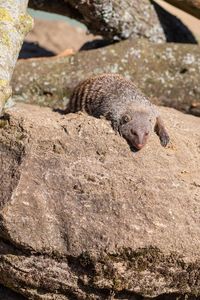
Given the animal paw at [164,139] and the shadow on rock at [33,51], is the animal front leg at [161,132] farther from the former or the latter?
the shadow on rock at [33,51]

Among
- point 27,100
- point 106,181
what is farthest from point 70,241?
point 27,100

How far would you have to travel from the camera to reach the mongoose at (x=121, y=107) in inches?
179

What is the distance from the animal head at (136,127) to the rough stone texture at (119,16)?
8.16 ft

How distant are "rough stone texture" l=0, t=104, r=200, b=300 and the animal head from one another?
0.31 ft

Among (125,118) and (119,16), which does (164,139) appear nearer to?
(125,118)

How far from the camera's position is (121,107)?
493 centimetres

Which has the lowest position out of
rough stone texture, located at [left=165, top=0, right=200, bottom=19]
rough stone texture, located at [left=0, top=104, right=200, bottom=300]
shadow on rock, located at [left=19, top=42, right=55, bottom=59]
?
shadow on rock, located at [left=19, top=42, right=55, bottom=59]

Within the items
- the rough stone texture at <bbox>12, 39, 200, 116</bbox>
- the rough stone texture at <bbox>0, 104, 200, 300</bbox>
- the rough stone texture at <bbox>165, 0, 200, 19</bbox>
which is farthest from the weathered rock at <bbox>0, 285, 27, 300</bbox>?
the rough stone texture at <bbox>165, 0, 200, 19</bbox>

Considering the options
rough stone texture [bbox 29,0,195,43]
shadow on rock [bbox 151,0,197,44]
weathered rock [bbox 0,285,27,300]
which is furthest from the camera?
shadow on rock [bbox 151,0,197,44]

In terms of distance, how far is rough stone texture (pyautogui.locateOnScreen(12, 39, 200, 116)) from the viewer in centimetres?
681

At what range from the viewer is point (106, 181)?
4.16 meters

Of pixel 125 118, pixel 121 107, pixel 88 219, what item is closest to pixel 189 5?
pixel 121 107

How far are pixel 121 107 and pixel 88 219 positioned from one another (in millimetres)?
1163

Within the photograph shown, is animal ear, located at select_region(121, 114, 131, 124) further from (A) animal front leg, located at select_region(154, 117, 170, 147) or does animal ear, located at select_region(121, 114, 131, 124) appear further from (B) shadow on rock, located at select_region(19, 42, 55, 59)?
(B) shadow on rock, located at select_region(19, 42, 55, 59)
